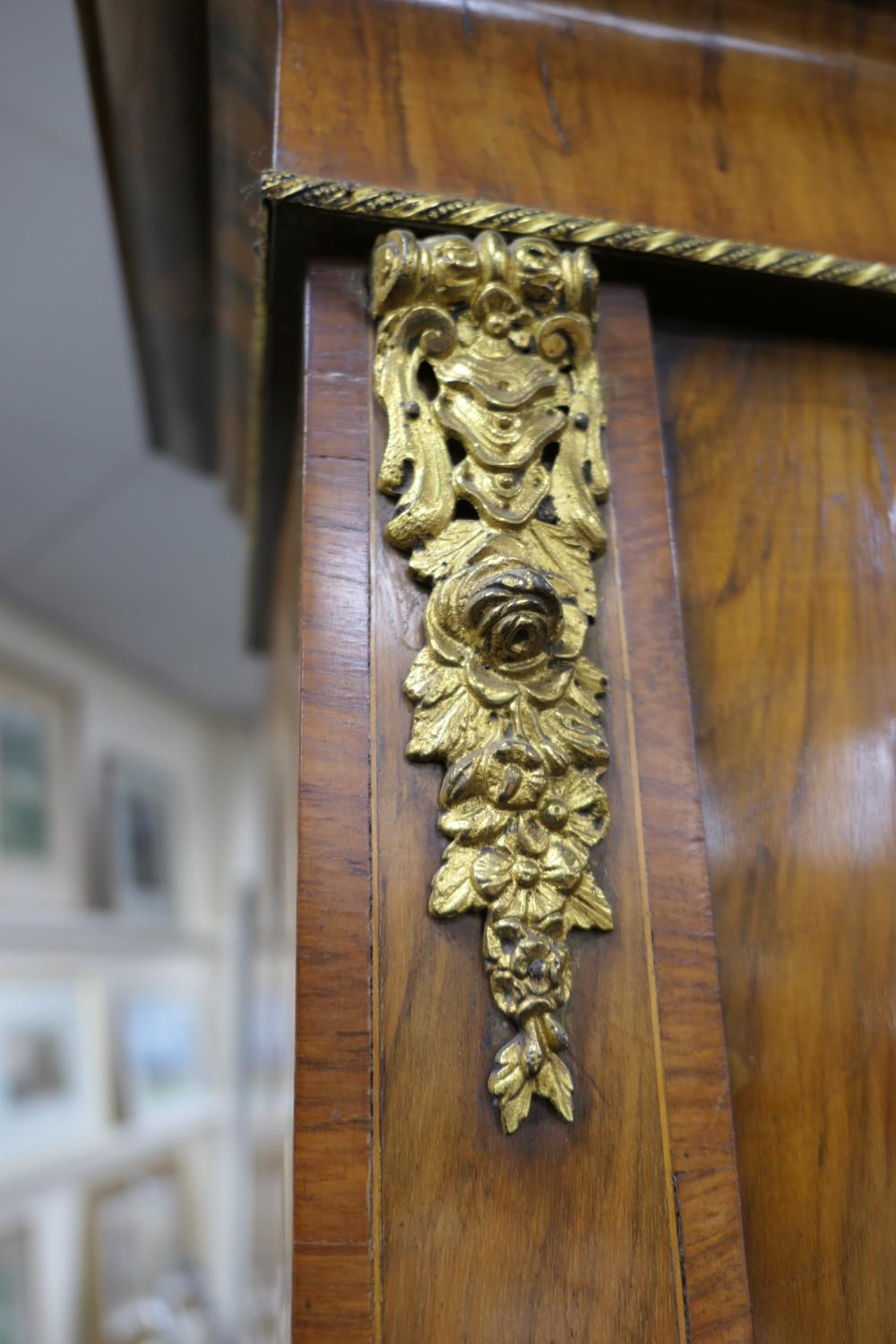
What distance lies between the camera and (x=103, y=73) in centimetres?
95

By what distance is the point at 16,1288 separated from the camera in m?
1.70

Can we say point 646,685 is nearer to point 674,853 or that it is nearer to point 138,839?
point 674,853

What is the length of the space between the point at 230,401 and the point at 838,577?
78 centimetres

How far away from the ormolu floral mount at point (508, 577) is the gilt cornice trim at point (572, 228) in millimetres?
19

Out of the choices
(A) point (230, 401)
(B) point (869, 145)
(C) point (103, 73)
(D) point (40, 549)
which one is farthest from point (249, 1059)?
(B) point (869, 145)

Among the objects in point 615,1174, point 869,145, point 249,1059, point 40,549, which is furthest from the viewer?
point 249,1059

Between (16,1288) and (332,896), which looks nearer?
(332,896)

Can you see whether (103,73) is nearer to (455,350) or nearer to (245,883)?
(455,350)

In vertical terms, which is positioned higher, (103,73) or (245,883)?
(103,73)

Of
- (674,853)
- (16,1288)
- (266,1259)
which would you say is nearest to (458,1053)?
(674,853)

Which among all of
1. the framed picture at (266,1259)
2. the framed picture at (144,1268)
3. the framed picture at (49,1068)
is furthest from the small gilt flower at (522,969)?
the framed picture at (144,1268)

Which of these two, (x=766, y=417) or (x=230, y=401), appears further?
(x=230, y=401)

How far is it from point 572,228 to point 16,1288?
183 centimetres

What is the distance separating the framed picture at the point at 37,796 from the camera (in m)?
1.99
